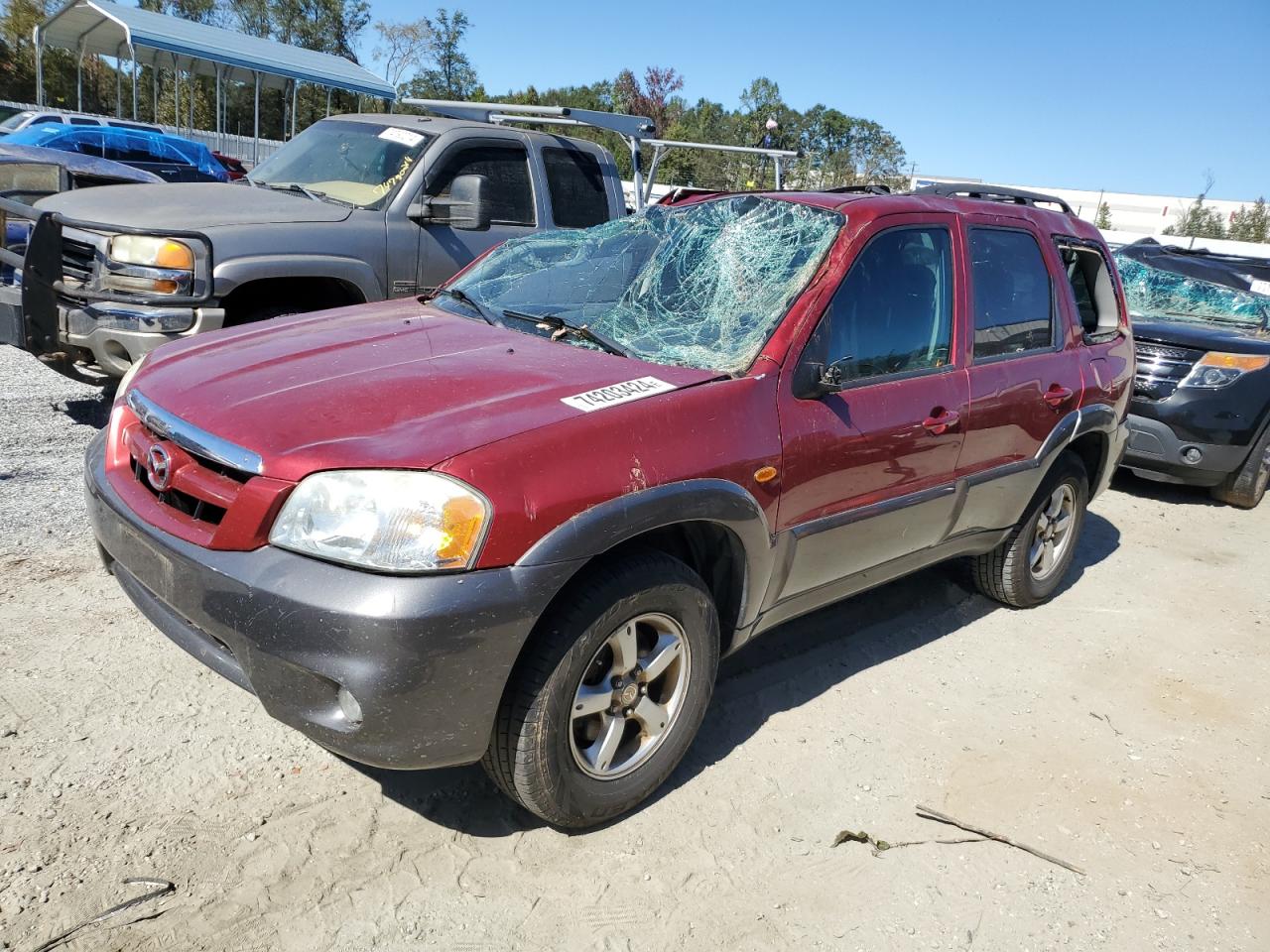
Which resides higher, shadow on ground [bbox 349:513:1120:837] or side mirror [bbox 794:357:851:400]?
side mirror [bbox 794:357:851:400]

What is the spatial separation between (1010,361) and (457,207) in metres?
3.33

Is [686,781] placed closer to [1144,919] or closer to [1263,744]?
[1144,919]

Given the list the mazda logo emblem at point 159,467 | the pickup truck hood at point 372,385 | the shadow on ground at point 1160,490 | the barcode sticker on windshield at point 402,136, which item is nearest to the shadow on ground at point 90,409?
the barcode sticker on windshield at point 402,136

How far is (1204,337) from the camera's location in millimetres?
6980

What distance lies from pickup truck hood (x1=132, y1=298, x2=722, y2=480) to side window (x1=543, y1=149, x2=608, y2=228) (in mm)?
3460

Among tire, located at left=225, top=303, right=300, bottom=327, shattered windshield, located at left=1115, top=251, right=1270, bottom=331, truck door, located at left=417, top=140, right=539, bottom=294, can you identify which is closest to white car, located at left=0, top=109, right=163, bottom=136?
truck door, located at left=417, top=140, right=539, bottom=294

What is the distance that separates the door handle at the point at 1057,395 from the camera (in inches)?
163

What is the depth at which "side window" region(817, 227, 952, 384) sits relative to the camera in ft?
10.7

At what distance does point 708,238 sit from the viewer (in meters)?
3.56

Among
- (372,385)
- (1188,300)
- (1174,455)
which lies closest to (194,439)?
(372,385)

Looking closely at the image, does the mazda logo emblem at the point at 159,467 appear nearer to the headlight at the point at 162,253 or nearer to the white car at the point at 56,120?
the headlight at the point at 162,253

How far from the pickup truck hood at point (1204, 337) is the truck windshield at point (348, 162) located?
525 centimetres

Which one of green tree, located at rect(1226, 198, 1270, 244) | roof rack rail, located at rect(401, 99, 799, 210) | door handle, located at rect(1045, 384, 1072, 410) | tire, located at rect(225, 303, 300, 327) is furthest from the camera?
green tree, located at rect(1226, 198, 1270, 244)

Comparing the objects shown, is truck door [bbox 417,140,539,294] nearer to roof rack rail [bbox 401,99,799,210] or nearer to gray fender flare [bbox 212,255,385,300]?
gray fender flare [bbox 212,255,385,300]
